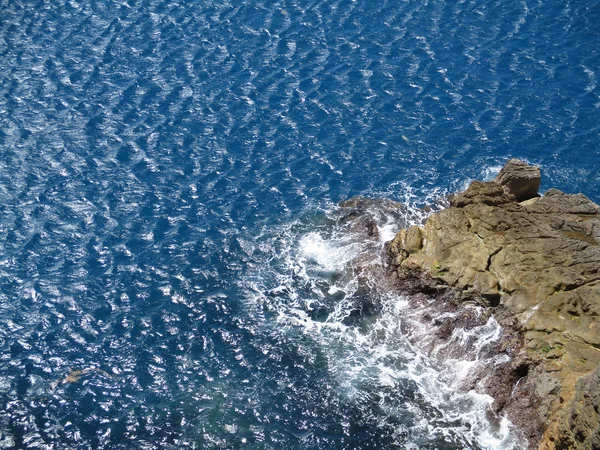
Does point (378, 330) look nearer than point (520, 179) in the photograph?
Yes

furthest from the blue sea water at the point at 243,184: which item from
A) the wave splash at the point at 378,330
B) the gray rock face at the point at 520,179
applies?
the gray rock face at the point at 520,179

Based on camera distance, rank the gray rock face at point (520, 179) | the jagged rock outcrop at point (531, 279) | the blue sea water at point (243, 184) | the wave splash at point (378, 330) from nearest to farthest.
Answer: the jagged rock outcrop at point (531, 279) < the wave splash at point (378, 330) < the blue sea water at point (243, 184) < the gray rock face at point (520, 179)

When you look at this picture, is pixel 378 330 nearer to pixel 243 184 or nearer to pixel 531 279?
pixel 531 279

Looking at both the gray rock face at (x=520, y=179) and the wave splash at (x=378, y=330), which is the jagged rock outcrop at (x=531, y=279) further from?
the wave splash at (x=378, y=330)

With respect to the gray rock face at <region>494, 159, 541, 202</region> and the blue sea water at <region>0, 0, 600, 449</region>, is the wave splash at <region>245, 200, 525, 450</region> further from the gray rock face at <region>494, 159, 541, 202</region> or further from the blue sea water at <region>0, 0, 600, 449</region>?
the gray rock face at <region>494, 159, 541, 202</region>

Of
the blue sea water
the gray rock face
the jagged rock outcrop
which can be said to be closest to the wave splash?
the blue sea water

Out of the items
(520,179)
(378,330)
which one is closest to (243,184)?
(378,330)
